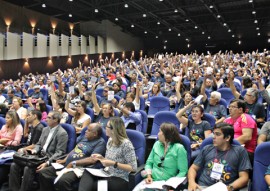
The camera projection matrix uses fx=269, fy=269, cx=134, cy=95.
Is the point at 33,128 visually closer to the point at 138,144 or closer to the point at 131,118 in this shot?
the point at 131,118

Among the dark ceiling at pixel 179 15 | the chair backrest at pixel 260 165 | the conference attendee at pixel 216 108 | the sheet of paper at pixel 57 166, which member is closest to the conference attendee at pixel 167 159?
the chair backrest at pixel 260 165

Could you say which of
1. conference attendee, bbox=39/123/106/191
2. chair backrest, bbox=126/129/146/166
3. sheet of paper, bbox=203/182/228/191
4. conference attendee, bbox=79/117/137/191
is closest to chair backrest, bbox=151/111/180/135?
chair backrest, bbox=126/129/146/166

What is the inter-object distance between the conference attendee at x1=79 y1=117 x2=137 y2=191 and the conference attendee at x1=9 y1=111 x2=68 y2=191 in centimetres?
71

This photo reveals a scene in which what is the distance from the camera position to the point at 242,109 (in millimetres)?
2988

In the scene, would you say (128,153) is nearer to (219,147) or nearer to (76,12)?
(219,147)

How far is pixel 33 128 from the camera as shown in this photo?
385 centimetres

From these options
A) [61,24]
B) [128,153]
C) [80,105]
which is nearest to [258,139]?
[128,153]

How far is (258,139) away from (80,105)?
265 cm

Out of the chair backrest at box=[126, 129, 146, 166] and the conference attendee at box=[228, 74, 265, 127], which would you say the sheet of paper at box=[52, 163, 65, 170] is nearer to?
the chair backrest at box=[126, 129, 146, 166]

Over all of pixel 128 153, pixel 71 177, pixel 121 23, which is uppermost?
pixel 121 23

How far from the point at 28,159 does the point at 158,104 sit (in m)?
2.63

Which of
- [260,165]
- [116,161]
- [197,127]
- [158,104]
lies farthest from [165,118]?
[260,165]

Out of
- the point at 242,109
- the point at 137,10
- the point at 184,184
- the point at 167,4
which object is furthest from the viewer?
the point at 137,10

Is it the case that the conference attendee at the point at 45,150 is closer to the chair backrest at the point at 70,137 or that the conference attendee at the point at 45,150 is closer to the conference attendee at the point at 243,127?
the chair backrest at the point at 70,137
